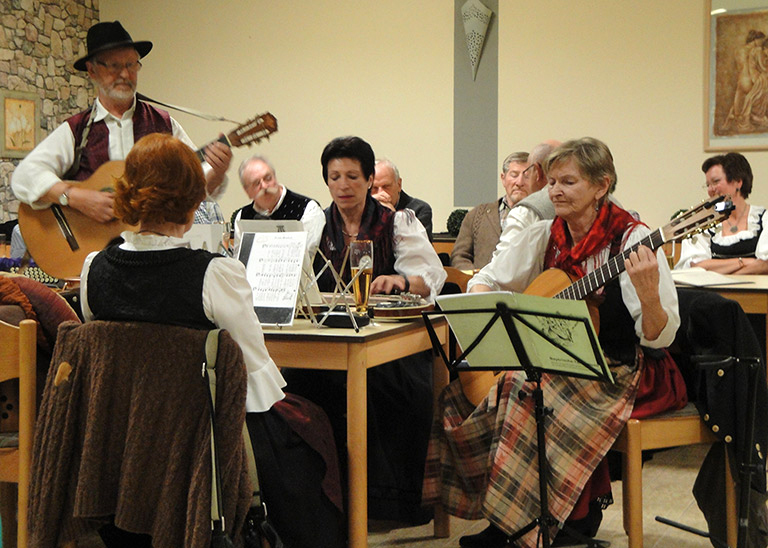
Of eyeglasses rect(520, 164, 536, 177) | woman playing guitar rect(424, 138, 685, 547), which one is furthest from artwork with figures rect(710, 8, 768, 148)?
woman playing guitar rect(424, 138, 685, 547)

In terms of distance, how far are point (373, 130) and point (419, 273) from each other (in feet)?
14.4

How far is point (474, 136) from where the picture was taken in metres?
7.25

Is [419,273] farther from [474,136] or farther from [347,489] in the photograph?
[474,136]

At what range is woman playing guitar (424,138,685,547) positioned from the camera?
2568 mm

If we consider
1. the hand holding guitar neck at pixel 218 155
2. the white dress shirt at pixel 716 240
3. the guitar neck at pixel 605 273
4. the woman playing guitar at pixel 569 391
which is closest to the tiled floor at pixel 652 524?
the woman playing guitar at pixel 569 391

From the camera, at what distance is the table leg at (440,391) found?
2990 mm

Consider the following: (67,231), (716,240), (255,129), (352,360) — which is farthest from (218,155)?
(716,240)

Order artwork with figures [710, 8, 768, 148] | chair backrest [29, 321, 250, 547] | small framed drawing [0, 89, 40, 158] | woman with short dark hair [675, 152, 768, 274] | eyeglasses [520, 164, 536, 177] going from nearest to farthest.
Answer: chair backrest [29, 321, 250, 547]
eyeglasses [520, 164, 536, 177]
woman with short dark hair [675, 152, 768, 274]
artwork with figures [710, 8, 768, 148]
small framed drawing [0, 89, 40, 158]

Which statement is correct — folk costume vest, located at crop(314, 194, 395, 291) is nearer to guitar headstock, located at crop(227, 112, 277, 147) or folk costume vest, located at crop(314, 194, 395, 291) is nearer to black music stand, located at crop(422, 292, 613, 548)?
guitar headstock, located at crop(227, 112, 277, 147)

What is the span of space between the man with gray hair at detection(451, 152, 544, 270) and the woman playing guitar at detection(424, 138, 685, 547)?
2225 mm

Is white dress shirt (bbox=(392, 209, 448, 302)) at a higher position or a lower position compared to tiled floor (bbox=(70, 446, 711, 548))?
higher

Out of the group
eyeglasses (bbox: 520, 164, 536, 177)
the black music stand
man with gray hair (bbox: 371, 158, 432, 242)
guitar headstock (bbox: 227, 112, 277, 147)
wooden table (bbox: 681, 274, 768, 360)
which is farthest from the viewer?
man with gray hair (bbox: 371, 158, 432, 242)

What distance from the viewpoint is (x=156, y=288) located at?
1.96 metres

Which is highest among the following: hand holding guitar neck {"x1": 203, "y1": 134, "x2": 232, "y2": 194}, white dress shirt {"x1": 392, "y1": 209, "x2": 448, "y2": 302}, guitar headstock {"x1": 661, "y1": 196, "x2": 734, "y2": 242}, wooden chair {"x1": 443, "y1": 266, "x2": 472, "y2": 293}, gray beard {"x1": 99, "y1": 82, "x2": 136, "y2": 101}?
gray beard {"x1": 99, "y1": 82, "x2": 136, "y2": 101}
